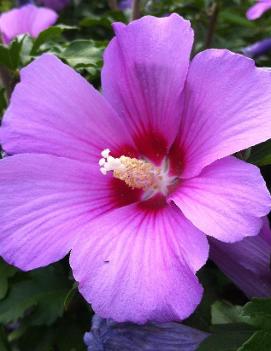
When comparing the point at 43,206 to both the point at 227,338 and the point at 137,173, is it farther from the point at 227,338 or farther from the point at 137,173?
the point at 227,338

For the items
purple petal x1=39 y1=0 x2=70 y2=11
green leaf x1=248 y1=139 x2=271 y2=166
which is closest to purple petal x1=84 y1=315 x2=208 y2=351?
green leaf x1=248 y1=139 x2=271 y2=166

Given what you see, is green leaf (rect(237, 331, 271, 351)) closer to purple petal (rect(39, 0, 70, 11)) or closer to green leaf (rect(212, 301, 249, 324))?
green leaf (rect(212, 301, 249, 324))

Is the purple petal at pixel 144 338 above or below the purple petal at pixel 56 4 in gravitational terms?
below

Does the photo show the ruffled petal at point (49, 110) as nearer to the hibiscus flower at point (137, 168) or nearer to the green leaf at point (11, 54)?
the hibiscus flower at point (137, 168)

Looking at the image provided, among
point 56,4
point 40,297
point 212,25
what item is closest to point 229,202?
point 40,297

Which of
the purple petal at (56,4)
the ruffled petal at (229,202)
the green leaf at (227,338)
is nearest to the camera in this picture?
the ruffled petal at (229,202)

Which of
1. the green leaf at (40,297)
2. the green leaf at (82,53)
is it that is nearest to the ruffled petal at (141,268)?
the green leaf at (40,297)
